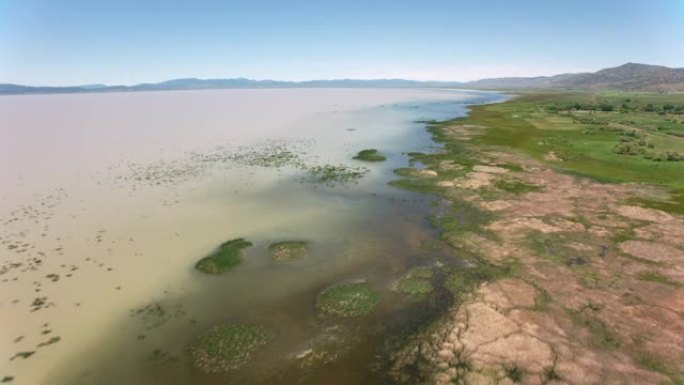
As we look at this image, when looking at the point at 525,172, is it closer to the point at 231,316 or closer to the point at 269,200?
the point at 269,200

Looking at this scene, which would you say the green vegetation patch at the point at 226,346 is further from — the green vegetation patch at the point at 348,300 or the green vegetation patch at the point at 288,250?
the green vegetation patch at the point at 288,250

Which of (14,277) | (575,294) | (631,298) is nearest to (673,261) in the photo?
(631,298)

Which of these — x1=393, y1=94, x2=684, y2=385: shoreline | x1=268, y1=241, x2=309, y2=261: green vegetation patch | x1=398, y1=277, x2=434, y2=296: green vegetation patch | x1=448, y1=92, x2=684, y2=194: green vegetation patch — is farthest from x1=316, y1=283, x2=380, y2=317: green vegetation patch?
Answer: x1=448, y1=92, x2=684, y2=194: green vegetation patch

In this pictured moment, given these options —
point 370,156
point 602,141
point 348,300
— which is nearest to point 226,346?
point 348,300

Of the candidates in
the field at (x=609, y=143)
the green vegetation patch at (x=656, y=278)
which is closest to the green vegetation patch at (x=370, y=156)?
the field at (x=609, y=143)

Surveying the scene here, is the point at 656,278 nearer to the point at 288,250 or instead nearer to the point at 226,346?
the point at 288,250
